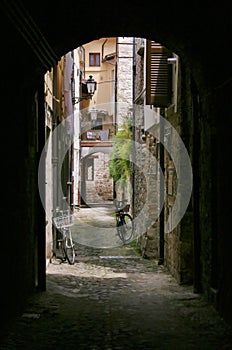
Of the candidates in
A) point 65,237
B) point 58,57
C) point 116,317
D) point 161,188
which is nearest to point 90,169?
point 65,237

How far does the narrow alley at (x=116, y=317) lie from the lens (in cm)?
545

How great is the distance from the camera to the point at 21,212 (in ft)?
21.6

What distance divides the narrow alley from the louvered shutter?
3020 mm

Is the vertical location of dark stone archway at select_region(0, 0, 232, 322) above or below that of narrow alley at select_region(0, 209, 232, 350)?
above

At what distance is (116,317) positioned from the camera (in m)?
6.58

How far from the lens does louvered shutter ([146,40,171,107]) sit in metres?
9.81

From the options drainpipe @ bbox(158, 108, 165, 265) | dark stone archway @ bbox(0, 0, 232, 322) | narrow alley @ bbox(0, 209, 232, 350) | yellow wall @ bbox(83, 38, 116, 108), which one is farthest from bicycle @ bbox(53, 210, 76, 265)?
yellow wall @ bbox(83, 38, 116, 108)

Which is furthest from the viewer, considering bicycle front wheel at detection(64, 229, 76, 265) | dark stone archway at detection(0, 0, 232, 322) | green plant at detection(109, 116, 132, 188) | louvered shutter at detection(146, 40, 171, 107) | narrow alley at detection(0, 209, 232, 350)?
green plant at detection(109, 116, 132, 188)

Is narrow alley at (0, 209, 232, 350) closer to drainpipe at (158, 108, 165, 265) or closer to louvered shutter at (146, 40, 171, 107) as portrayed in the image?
drainpipe at (158, 108, 165, 265)

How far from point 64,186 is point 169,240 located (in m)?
5.87

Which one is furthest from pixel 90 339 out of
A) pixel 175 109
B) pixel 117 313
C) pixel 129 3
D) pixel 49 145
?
pixel 49 145

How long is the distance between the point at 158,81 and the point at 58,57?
8.97 feet

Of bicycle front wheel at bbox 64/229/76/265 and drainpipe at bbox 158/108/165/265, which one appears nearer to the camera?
drainpipe at bbox 158/108/165/265

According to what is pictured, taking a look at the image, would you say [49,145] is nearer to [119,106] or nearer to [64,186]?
[64,186]
